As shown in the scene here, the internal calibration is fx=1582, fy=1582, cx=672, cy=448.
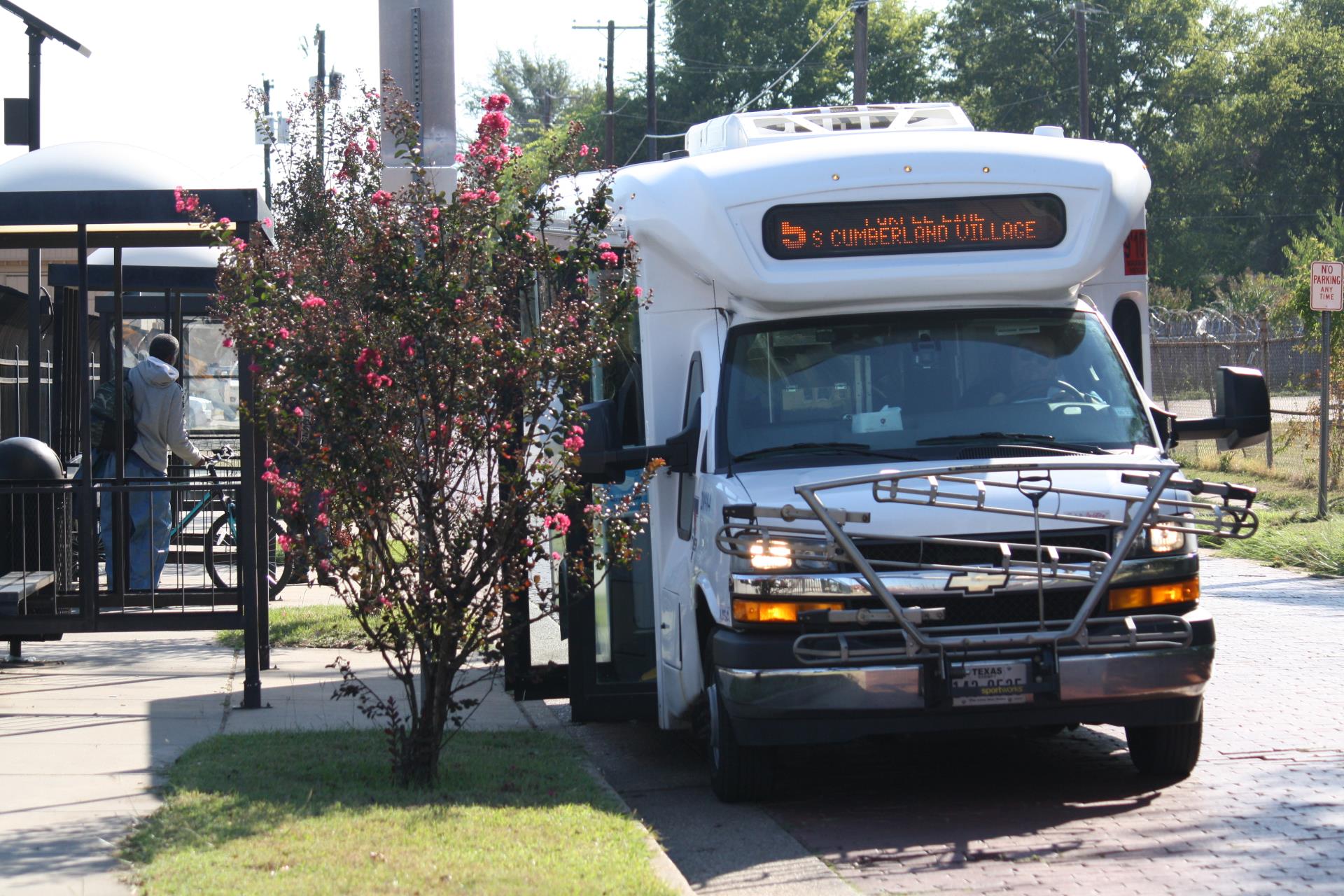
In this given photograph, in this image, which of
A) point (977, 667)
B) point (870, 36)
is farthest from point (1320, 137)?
point (977, 667)

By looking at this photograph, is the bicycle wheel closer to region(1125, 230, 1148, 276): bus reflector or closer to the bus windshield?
the bus windshield

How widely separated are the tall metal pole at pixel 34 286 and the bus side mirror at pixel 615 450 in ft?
21.6

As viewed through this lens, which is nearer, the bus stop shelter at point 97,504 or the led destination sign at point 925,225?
the led destination sign at point 925,225

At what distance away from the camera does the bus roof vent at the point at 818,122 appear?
337 inches

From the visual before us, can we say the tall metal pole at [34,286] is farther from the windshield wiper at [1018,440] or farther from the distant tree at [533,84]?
the distant tree at [533,84]

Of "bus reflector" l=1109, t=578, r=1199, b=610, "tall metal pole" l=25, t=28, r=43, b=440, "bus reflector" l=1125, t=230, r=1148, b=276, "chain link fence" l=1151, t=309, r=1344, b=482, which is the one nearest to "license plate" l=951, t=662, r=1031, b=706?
"bus reflector" l=1109, t=578, r=1199, b=610

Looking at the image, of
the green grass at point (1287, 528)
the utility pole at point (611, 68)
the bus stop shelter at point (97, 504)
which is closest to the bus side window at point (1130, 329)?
the green grass at point (1287, 528)

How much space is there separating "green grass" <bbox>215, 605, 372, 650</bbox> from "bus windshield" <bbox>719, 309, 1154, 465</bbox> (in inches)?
192

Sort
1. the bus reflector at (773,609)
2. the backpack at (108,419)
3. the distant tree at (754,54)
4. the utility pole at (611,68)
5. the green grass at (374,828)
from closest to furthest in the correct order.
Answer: the green grass at (374,828) < the bus reflector at (773,609) < the backpack at (108,419) < the utility pole at (611,68) < the distant tree at (754,54)

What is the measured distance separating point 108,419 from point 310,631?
87.1 inches

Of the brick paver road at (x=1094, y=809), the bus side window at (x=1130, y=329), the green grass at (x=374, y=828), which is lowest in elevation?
the brick paver road at (x=1094, y=809)

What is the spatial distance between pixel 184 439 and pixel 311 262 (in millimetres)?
4719

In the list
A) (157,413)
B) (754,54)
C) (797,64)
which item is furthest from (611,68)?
(157,413)

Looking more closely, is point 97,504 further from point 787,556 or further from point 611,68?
point 611,68
